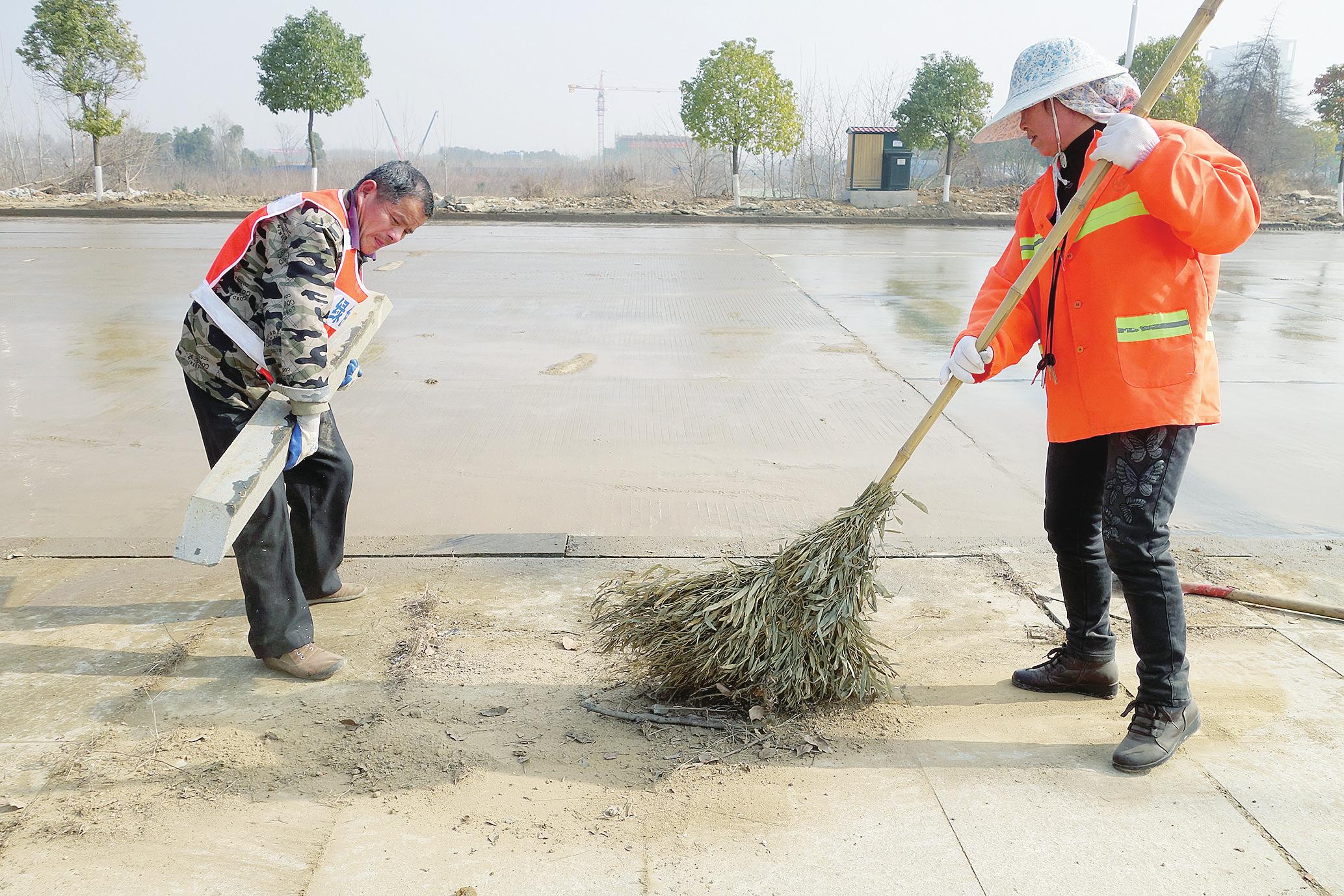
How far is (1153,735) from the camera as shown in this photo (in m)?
2.55

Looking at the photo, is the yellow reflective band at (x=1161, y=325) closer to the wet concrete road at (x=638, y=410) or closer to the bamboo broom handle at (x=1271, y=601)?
the bamboo broom handle at (x=1271, y=601)

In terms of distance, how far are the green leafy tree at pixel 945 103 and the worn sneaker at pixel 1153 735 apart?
2229 centimetres

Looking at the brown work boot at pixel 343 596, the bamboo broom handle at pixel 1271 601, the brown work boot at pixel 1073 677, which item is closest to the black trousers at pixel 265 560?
the brown work boot at pixel 343 596

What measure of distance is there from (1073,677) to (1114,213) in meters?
1.31

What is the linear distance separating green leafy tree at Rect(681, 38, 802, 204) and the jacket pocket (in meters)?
22.2

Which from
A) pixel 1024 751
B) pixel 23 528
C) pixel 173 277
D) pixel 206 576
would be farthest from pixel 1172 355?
pixel 173 277

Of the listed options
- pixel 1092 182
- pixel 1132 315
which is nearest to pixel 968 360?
pixel 1132 315

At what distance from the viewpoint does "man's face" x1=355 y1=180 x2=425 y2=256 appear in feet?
9.89

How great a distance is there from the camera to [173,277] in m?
11.1

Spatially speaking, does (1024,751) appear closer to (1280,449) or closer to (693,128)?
(1280,449)

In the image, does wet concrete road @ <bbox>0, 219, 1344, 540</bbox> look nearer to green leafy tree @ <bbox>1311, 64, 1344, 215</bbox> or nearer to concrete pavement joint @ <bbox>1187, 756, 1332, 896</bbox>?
concrete pavement joint @ <bbox>1187, 756, 1332, 896</bbox>

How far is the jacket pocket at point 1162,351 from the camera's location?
244cm

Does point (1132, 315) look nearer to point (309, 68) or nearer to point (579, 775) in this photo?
point (579, 775)

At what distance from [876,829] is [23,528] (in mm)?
3629
